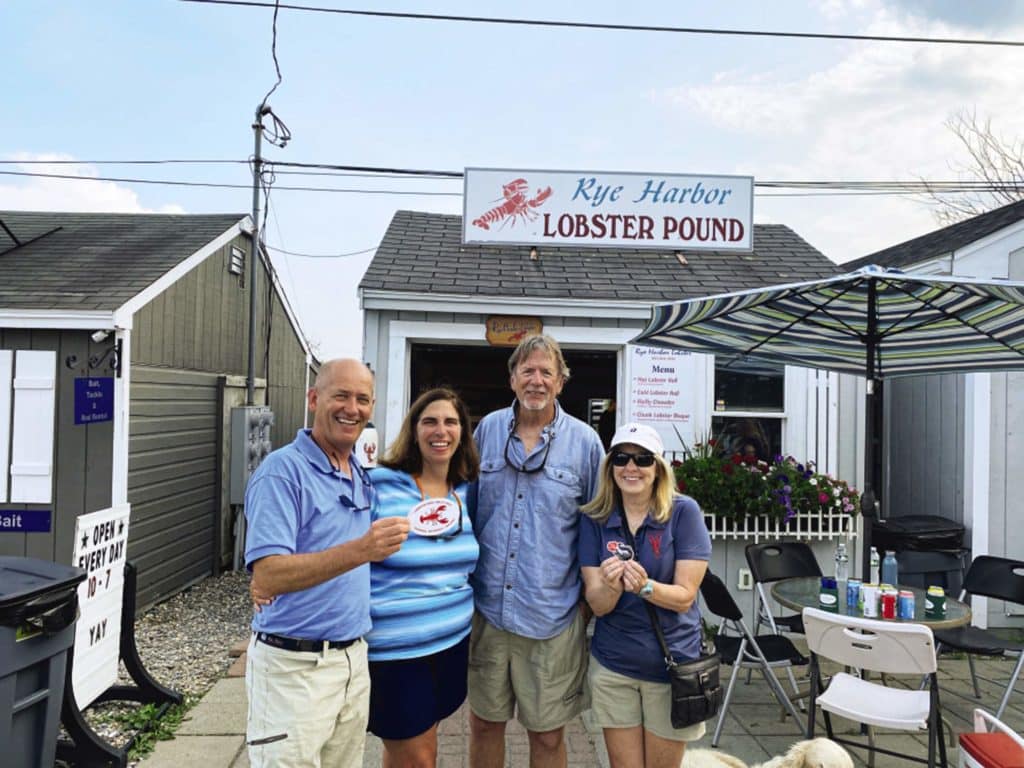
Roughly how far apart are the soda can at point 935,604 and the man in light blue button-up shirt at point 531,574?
2.22 m

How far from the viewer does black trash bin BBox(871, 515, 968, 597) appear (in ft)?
17.8

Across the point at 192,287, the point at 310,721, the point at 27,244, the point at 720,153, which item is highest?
the point at 720,153

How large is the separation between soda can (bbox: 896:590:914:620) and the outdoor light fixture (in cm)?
592

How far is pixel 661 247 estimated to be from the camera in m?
6.70

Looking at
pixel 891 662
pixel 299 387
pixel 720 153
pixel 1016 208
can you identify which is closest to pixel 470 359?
pixel 299 387

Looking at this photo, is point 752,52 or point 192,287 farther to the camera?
point 752,52

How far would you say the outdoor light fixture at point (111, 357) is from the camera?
18.4 feet

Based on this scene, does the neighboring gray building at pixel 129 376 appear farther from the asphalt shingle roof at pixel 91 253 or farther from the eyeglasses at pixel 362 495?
the eyeglasses at pixel 362 495

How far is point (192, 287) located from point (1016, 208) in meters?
8.05

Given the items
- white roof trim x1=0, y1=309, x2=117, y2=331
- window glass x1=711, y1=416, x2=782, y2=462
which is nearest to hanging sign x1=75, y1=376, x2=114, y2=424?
white roof trim x1=0, y1=309, x2=117, y2=331

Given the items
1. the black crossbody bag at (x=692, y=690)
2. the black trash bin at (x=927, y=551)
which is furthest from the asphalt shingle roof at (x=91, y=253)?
the black trash bin at (x=927, y=551)

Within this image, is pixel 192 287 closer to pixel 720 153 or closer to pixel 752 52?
pixel 752 52

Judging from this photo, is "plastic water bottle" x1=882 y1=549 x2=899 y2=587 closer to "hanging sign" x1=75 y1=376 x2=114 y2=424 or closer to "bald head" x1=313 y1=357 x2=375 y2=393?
"bald head" x1=313 y1=357 x2=375 y2=393

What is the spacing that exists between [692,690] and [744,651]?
182 centimetres
